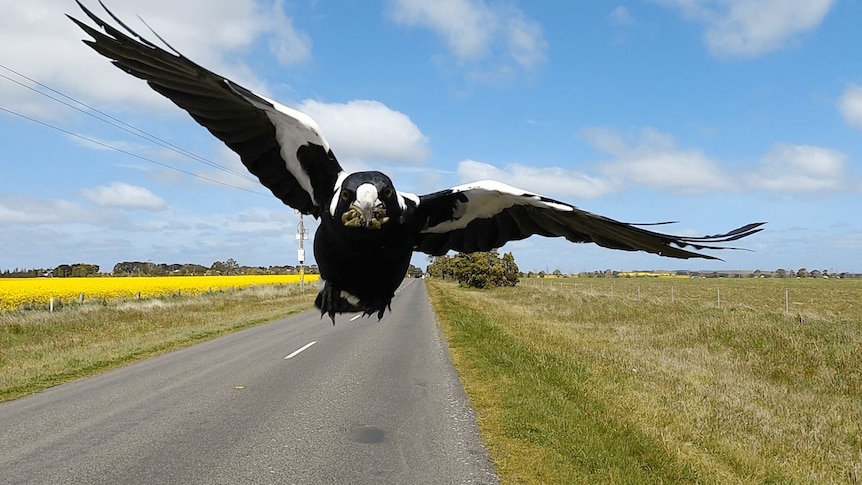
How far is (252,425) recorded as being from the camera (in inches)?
387

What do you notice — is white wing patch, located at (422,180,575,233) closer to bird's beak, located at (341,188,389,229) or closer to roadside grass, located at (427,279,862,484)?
bird's beak, located at (341,188,389,229)

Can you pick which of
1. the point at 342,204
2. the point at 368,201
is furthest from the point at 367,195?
the point at 342,204

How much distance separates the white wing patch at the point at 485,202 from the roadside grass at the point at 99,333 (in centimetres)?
1171

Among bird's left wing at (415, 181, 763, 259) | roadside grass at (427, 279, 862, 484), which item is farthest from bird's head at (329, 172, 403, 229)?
roadside grass at (427, 279, 862, 484)

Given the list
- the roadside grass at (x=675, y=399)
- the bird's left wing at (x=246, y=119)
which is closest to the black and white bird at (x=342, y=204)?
the bird's left wing at (x=246, y=119)

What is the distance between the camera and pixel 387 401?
37.6 ft

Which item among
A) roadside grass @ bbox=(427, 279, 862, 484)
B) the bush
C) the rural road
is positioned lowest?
the rural road

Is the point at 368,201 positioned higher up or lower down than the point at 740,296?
higher up

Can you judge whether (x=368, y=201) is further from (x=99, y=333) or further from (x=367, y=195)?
(x=99, y=333)

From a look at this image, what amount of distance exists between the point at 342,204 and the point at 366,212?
11.8 inches

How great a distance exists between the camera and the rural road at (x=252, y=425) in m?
7.68

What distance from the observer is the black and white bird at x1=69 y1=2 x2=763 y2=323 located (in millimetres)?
2375

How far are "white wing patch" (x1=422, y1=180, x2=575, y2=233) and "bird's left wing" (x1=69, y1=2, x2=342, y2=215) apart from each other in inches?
26.8

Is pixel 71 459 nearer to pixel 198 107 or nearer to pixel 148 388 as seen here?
pixel 148 388
